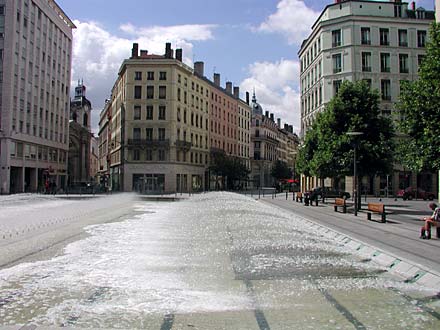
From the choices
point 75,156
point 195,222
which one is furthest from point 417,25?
point 75,156

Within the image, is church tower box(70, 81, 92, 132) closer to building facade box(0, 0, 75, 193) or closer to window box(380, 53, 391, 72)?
building facade box(0, 0, 75, 193)

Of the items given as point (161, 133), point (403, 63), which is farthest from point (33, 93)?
point (403, 63)

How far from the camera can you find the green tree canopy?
27188mm

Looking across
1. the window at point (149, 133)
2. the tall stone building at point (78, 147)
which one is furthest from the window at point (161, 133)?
the tall stone building at point (78, 147)

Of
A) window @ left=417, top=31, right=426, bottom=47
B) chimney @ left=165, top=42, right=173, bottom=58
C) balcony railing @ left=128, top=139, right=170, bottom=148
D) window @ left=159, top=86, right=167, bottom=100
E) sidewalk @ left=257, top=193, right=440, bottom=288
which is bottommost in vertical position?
sidewalk @ left=257, top=193, right=440, bottom=288

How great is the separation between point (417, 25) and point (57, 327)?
195 feet

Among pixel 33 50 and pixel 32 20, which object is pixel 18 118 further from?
pixel 32 20

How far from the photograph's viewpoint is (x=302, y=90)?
6744 cm

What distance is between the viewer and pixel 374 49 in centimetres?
5409

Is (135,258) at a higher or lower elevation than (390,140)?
lower

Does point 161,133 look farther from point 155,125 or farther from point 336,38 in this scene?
point 336,38

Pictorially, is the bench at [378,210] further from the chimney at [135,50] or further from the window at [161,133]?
the chimney at [135,50]

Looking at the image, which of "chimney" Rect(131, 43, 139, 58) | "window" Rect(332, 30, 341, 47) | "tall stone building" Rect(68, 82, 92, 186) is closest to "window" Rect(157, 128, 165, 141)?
"chimney" Rect(131, 43, 139, 58)

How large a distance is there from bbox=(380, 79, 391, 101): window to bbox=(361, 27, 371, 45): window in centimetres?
521
